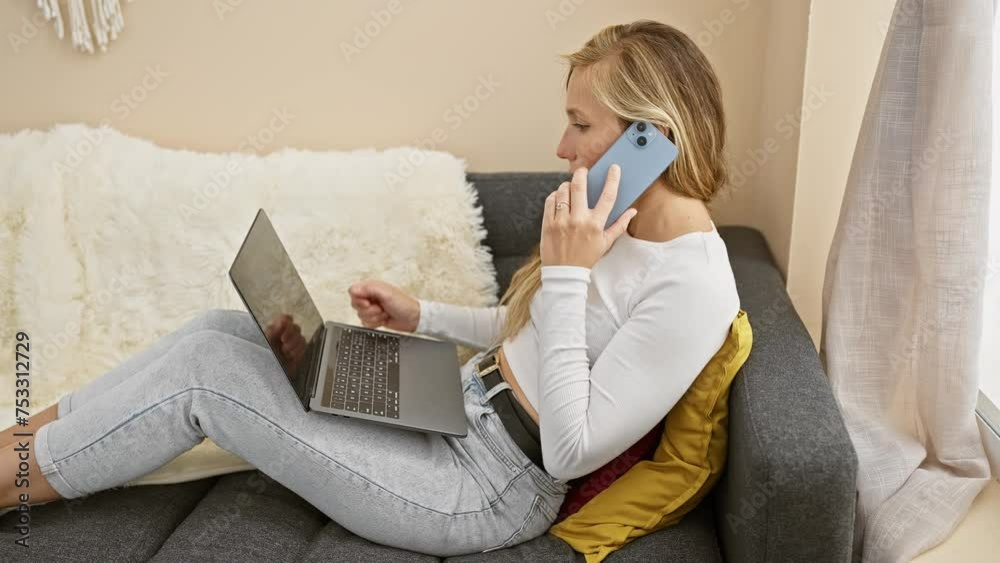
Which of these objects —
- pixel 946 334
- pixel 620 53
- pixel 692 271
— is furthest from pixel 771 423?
pixel 620 53

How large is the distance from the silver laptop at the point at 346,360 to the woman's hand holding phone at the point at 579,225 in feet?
1.00

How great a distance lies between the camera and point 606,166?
4.43ft

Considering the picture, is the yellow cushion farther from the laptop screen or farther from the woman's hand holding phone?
the laptop screen

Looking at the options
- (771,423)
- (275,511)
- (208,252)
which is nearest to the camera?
(771,423)

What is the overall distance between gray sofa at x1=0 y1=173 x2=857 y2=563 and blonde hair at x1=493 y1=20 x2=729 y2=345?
0.29m

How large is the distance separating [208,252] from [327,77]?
0.49m

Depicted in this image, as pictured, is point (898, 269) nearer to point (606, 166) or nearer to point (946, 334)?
point (946, 334)

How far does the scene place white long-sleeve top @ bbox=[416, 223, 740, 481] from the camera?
1.25 meters

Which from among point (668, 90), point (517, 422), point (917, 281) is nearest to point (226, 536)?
point (517, 422)

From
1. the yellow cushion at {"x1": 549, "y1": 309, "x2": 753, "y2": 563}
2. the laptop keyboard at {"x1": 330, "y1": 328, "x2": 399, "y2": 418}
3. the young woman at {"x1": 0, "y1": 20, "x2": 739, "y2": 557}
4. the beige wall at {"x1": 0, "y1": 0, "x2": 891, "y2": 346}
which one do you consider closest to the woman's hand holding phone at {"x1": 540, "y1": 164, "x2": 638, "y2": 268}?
the young woman at {"x1": 0, "y1": 20, "x2": 739, "y2": 557}

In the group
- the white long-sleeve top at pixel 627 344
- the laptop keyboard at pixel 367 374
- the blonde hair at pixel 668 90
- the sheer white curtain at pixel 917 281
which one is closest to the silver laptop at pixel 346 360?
the laptop keyboard at pixel 367 374

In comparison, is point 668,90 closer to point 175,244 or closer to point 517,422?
point 517,422

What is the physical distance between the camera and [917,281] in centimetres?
142

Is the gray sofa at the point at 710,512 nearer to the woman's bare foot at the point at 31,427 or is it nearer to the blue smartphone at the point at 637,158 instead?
the woman's bare foot at the point at 31,427
